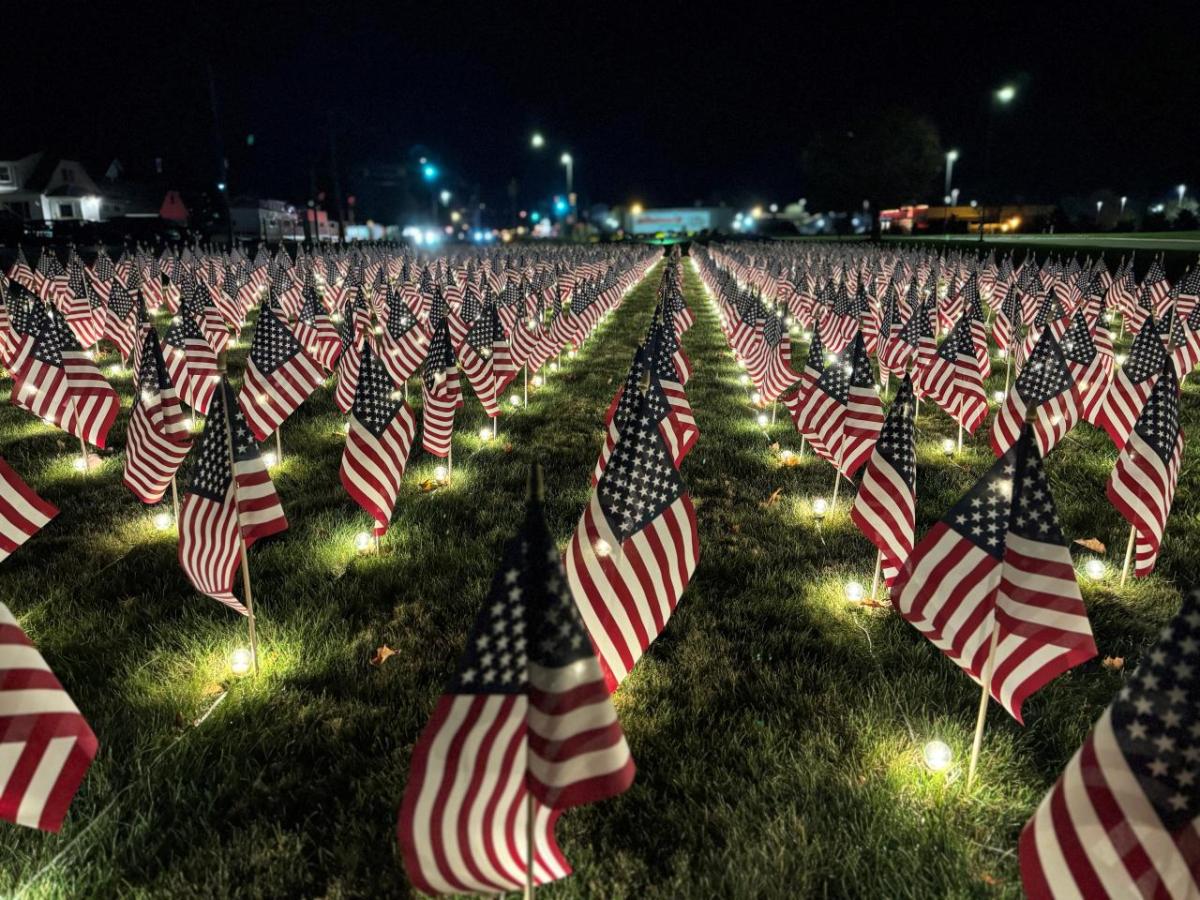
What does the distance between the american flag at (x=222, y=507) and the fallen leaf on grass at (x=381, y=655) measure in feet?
2.59

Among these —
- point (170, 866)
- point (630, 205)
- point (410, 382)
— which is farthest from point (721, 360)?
point (630, 205)

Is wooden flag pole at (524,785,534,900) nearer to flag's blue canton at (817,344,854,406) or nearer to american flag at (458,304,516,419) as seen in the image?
flag's blue canton at (817,344,854,406)

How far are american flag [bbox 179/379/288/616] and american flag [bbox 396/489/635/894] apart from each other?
234 centimetres

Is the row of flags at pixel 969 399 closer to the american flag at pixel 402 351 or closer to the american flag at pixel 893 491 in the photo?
the american flag at pixel 893 491

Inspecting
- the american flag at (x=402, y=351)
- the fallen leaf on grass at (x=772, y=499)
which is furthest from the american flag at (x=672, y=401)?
the american flag at (x=402, y=351)

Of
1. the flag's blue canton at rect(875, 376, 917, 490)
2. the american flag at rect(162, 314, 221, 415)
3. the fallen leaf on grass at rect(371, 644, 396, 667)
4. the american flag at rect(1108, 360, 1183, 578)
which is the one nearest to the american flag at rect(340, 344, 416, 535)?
the fallen leaf on grass at rect(371, 644, 396, 667)

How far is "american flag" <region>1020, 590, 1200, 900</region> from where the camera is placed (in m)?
2.11

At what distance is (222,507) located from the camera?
13.9 ft

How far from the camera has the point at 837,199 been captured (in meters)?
83.2

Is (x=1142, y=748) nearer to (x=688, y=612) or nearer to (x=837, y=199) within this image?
(x=688, y=612)

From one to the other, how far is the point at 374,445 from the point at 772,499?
147 inches

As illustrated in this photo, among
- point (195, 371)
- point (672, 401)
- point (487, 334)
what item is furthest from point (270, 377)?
point (672, 401)

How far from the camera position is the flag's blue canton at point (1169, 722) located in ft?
6.89

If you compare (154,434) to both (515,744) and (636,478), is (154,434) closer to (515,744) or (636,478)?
(636,478)
